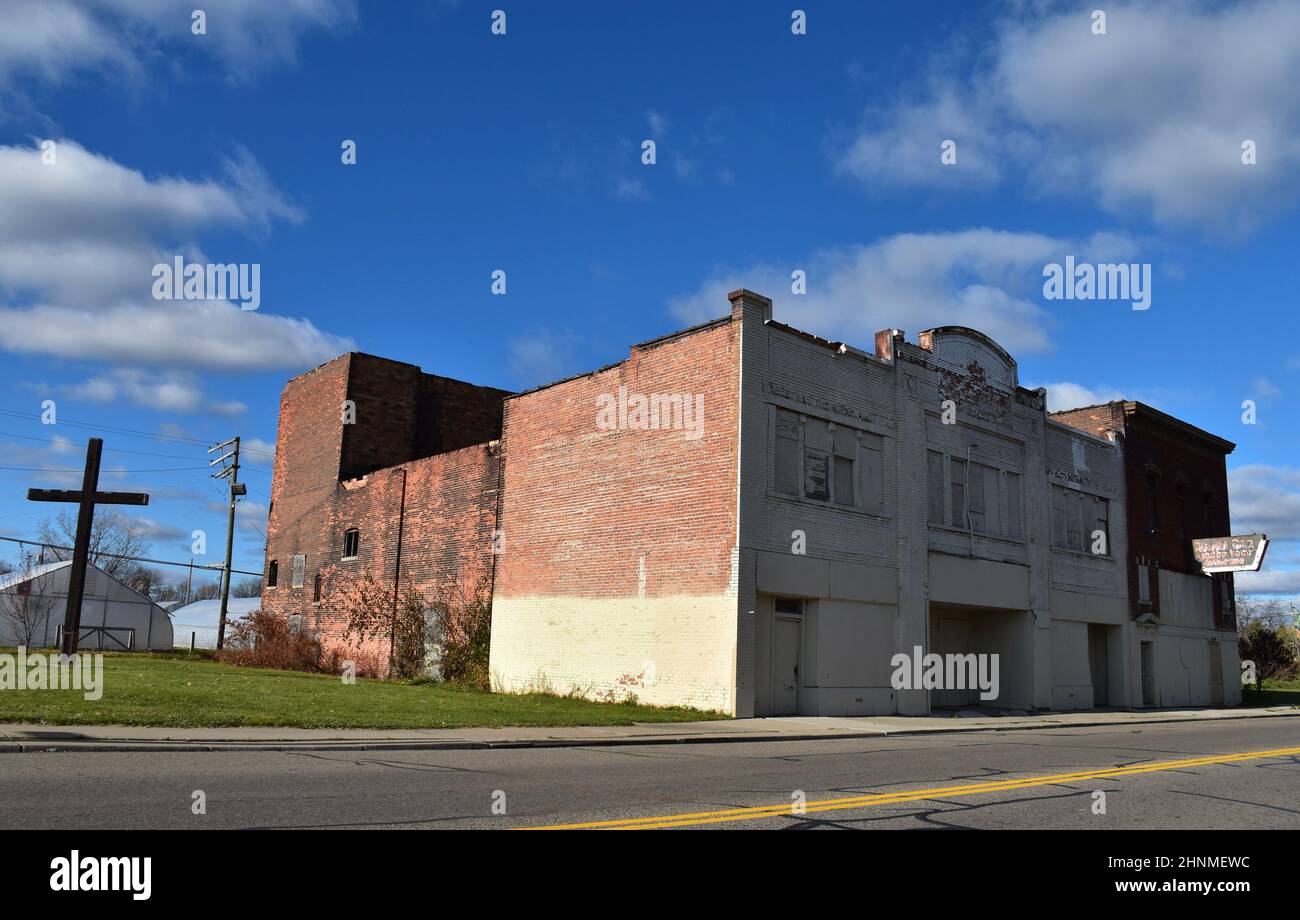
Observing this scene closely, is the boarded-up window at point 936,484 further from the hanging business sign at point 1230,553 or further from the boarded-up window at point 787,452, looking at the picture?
the hanging business sign at point 1230,553

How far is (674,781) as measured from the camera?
10.9 metres

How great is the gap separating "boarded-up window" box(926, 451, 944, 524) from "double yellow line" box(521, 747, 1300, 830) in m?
12.7

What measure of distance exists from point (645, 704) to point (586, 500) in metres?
5.20

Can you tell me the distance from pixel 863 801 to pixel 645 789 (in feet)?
6.92

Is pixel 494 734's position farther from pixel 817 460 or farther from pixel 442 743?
pixel 817 460

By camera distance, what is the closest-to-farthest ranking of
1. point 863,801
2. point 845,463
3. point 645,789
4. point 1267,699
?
point 863,801, point 645,789, point 845,463, point 1267,699

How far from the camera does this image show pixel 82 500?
2309 centimetres

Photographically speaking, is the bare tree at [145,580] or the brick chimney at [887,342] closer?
the brick chimney at [887,342]

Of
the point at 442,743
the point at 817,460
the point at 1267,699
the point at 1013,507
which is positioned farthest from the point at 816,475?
the point at 1267,699

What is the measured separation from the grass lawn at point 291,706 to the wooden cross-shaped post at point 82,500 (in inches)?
62.5

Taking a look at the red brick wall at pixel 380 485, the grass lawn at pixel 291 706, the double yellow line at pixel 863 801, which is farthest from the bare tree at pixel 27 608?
the double yellow line at pixel 863 801

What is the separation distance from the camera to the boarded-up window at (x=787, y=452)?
22.6 m

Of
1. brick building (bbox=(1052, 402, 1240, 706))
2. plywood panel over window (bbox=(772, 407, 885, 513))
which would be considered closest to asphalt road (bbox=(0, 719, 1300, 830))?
plywood panel over window (bbox=(772, 407, 885, 513))
